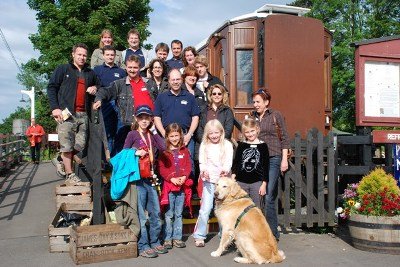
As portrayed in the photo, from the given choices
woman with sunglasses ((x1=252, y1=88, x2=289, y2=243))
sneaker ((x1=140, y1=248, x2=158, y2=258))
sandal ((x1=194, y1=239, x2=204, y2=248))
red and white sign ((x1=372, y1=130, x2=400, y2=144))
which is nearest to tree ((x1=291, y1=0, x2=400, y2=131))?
red and white sign ((x1=372, y1=130, x2=400, y2=144))

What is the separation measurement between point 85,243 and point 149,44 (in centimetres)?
2303

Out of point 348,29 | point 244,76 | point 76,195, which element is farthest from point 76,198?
point 348,29

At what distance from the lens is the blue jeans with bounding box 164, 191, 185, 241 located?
5.77m

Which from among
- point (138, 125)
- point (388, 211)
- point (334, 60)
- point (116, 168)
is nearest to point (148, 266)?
point (116, 168)

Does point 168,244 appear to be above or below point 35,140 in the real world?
below

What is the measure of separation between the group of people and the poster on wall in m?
1.69

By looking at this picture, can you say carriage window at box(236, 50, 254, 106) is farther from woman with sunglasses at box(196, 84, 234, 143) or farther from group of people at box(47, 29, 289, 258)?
woman with sunglasses at box(196, 84, 234, 143)

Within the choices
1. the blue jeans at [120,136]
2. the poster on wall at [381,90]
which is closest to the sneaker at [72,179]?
the blue jeans at [120,136]

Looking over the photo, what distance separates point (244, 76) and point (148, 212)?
467cm

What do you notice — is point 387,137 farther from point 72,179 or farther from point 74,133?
point 72,179

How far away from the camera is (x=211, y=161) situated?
227 inches

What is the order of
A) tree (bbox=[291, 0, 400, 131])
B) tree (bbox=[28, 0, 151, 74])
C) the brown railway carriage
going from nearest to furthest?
the brown railway carriage, tree (bbox=[28, 0, 151, 74]), tree (bbox=[291, 0, 400, 131])

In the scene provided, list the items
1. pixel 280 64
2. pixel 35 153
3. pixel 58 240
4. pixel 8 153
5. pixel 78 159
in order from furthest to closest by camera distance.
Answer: pixel 35 153 → pixel 8 153 → pixel 280 64 → pixel 78 159 → pixel 58 240

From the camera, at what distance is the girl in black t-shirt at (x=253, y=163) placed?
5656mm
